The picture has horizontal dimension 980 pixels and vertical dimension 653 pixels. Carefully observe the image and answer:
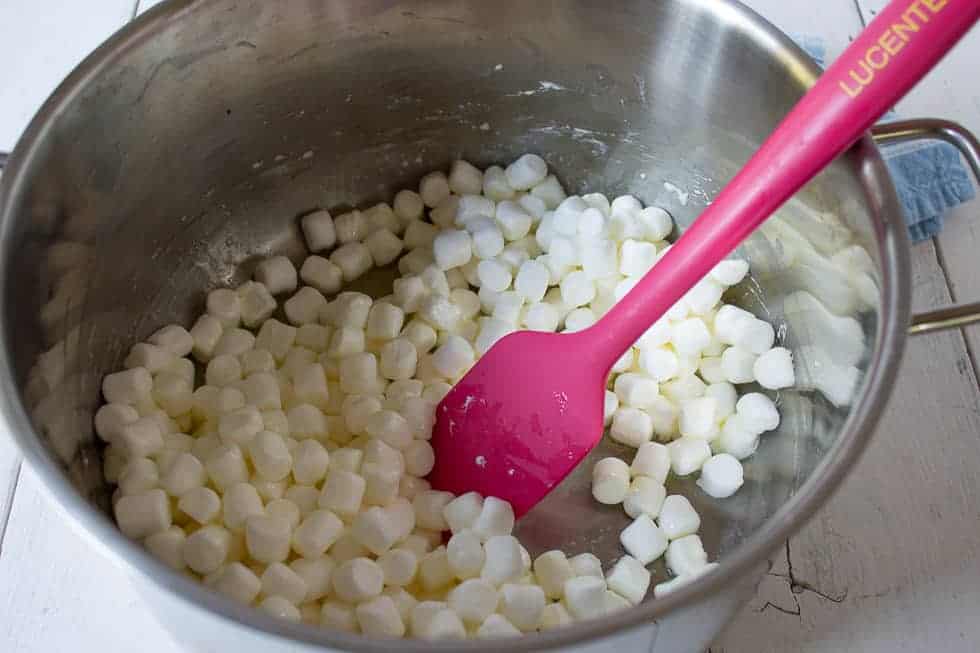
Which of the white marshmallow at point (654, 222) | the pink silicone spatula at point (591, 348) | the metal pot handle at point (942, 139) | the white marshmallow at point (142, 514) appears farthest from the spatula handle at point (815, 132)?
the white marshmallow at point (142, 514)

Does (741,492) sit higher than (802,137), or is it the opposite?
(802,137)

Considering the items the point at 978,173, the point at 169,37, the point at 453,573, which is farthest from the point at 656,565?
the point at 169,37

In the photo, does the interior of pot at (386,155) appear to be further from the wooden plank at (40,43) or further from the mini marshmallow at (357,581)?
the wooden plank at (40,43)

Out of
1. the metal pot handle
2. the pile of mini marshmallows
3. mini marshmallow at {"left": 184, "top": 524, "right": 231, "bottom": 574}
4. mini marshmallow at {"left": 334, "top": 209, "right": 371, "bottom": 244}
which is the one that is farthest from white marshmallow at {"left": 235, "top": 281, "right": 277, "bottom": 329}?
the metal pot handle

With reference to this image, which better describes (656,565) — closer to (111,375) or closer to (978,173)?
(978,173)

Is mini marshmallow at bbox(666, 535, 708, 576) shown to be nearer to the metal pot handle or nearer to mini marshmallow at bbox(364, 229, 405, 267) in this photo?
the metal pot handle

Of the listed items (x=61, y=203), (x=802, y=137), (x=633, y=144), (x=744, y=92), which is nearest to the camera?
(x=802, y=137)

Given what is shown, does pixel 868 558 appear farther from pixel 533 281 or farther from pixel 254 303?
pixel 254 303
